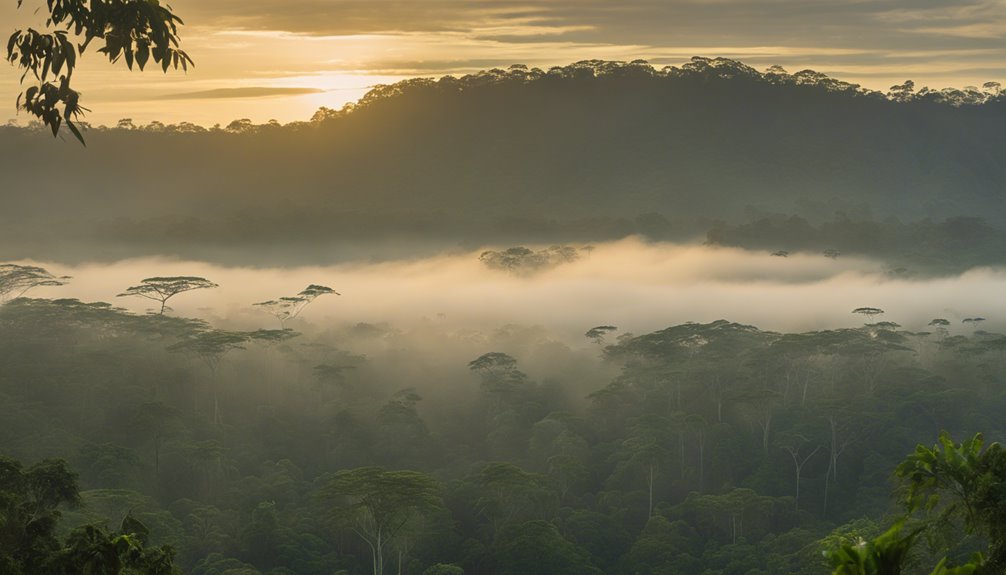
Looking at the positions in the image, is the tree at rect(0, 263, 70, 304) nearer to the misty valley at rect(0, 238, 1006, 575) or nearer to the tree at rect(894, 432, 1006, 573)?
the misty valley at rect(0, 238, 1006, 575)

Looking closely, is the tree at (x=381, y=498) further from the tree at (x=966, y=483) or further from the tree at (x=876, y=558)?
the tree at (x=876, y=558)

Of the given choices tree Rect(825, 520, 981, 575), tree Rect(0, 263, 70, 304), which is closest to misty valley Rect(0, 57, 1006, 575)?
tree Rect(825, 520, 981, 575)

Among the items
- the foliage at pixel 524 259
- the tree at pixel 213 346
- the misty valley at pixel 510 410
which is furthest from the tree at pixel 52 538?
the foliage at pixel 524 259

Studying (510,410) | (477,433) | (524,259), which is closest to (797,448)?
(510,410)

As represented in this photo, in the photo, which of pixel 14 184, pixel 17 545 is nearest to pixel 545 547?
pixel 17 545

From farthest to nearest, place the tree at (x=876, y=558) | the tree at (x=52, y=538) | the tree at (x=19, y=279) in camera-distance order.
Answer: the tree at (x=19, y=279) < the tree at (x=52, y=538) < the tree at (x=876, y=558)

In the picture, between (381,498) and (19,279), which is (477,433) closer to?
(381,498)
